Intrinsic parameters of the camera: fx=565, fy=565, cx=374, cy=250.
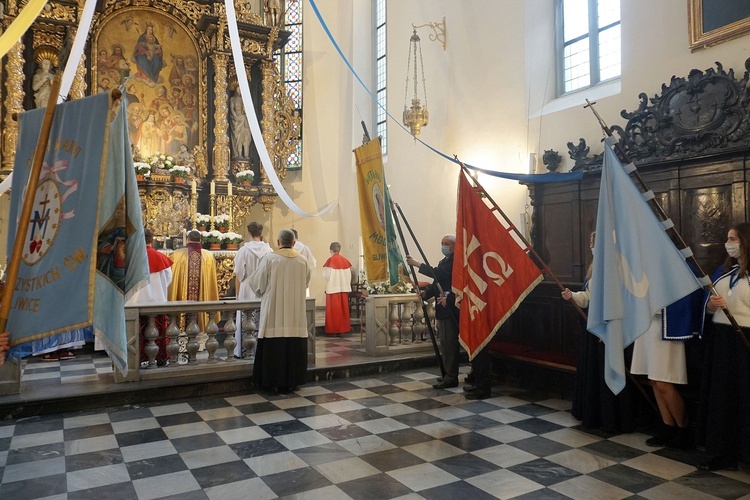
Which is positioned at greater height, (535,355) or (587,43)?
(587,43)

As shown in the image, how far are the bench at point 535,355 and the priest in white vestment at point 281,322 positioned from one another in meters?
2.18

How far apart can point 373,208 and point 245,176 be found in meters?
7.09

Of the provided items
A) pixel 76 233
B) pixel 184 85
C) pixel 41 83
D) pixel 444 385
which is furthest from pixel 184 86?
pixel 76 233

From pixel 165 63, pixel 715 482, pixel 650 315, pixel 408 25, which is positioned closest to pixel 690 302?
pixel 650 315

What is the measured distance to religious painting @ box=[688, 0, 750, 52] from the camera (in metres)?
5.40

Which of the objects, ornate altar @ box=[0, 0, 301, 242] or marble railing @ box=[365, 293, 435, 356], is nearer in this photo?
marble railing @ box=[365, 293, 435, 356]

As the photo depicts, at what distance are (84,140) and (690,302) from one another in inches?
163

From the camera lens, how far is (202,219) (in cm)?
1144

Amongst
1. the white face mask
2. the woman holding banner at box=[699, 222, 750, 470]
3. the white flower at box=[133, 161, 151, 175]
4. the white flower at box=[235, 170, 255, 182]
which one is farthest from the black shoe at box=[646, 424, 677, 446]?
the white flower at box=[235, 170, 255, 182]

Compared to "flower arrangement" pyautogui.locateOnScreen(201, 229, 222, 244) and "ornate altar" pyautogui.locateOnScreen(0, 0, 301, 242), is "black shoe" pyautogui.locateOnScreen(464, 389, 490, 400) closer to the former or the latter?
"flower arrangement" pyautogui.locateOnScreen(201, 229, 222, 244)

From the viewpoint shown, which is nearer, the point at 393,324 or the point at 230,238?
the point at 393,324

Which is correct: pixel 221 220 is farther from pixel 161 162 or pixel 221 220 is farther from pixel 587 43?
pixel 587 43

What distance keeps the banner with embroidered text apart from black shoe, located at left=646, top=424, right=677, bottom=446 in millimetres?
3887

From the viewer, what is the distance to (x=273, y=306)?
19.9ft
